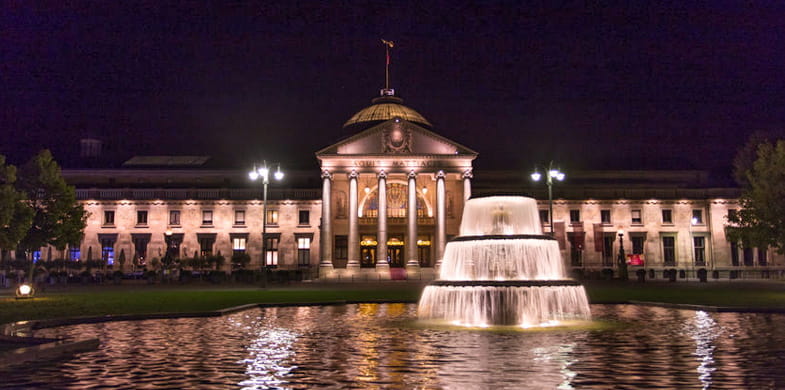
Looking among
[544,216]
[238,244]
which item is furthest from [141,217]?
[544,216]

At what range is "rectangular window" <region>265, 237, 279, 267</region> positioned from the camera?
69875mm

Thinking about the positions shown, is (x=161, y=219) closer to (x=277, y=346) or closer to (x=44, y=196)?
(x=44, y=196)

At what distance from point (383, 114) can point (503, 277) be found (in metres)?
59.6

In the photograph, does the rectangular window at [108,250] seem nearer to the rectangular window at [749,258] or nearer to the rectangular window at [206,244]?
the rectangular window at [206,244]

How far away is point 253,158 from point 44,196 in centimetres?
4964

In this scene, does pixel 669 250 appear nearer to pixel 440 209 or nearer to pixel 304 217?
pixel 440 209

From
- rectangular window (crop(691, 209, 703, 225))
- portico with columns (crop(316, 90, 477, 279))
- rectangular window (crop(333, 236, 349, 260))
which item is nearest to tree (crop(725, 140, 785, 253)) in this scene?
portico with columns (crop(316, 90, 477, 279))

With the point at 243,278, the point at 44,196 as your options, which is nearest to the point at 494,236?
the point at 44,196

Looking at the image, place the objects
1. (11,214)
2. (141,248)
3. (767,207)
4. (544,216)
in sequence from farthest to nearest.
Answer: (544,216) → (141,248) → (767,207) → (11,214)

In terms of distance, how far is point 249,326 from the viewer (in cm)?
1789

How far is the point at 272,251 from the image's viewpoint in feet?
230

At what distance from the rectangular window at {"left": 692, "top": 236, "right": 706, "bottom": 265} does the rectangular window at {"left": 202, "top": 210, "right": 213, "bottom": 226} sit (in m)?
52.6

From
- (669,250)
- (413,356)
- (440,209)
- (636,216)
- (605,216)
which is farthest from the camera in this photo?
(636,216)

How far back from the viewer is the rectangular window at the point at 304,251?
69812 mm
